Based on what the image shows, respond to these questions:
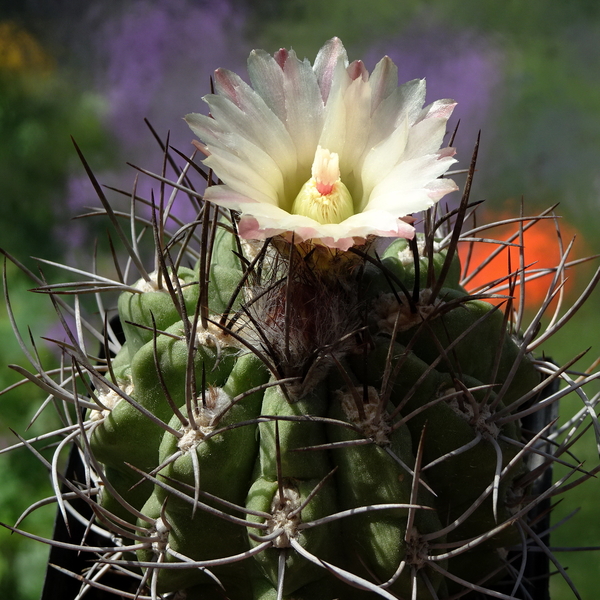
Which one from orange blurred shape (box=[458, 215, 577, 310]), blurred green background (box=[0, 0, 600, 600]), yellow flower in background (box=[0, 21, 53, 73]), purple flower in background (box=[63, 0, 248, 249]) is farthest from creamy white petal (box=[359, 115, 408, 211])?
yellow flower in background (box=[0, 21, 53, 73])

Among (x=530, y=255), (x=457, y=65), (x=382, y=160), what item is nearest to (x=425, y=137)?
(x=382, y=160)

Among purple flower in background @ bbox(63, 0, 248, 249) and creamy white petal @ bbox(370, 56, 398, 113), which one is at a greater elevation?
purple flower in background @ bbox(63, 0, 248, 249)

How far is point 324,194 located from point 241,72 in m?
1.45

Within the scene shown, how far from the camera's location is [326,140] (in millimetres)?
550

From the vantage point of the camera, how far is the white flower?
1.61 ft

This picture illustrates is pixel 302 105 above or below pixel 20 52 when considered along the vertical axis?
below

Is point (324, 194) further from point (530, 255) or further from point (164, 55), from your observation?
point (164, 55)

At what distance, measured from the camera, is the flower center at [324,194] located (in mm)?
521

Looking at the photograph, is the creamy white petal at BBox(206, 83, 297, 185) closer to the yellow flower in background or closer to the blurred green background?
the blurred green background

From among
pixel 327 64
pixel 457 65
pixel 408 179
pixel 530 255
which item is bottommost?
pixel 408 179

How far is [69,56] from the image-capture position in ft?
6.42

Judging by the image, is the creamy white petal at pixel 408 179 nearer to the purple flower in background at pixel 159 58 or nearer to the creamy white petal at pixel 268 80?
the creamy white petal at pixel 268 80

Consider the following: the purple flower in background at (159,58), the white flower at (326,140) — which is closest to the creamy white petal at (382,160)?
the white flower at (326,140)

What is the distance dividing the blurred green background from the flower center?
126 centimetres
